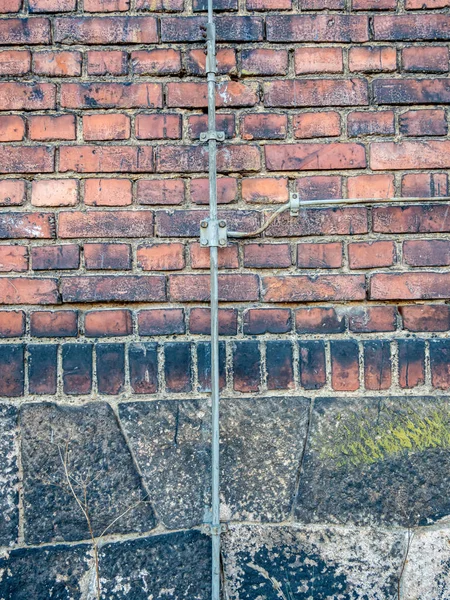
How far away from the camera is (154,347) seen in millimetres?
1773

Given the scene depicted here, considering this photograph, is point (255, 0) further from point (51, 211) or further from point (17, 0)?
point (51, 211)

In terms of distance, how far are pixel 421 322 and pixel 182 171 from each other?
84cm

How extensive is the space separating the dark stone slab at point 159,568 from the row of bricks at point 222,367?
1.38 feet

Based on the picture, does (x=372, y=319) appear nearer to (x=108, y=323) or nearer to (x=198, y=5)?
(x=108, y=323)

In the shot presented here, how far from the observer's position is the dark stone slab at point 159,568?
5.58 ft

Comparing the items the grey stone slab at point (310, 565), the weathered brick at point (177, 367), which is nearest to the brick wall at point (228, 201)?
the weathered brick at point (177, 367)

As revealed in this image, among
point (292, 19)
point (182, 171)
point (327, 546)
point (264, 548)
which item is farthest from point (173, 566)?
point (292, 19)

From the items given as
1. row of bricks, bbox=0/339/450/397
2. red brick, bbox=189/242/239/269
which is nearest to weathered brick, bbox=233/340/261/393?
row of bricks, bbox=0/339/450/397

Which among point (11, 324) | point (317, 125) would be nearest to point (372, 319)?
point (317, 125)

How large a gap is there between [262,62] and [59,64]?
0.61 metres

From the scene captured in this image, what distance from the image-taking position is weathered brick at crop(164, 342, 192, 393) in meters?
1.76

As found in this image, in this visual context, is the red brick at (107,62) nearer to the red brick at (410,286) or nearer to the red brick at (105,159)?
the red brick at (105,159)

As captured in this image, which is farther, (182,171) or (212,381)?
(182,171)

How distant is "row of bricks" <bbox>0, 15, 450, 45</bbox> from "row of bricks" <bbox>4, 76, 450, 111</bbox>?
13 cm
